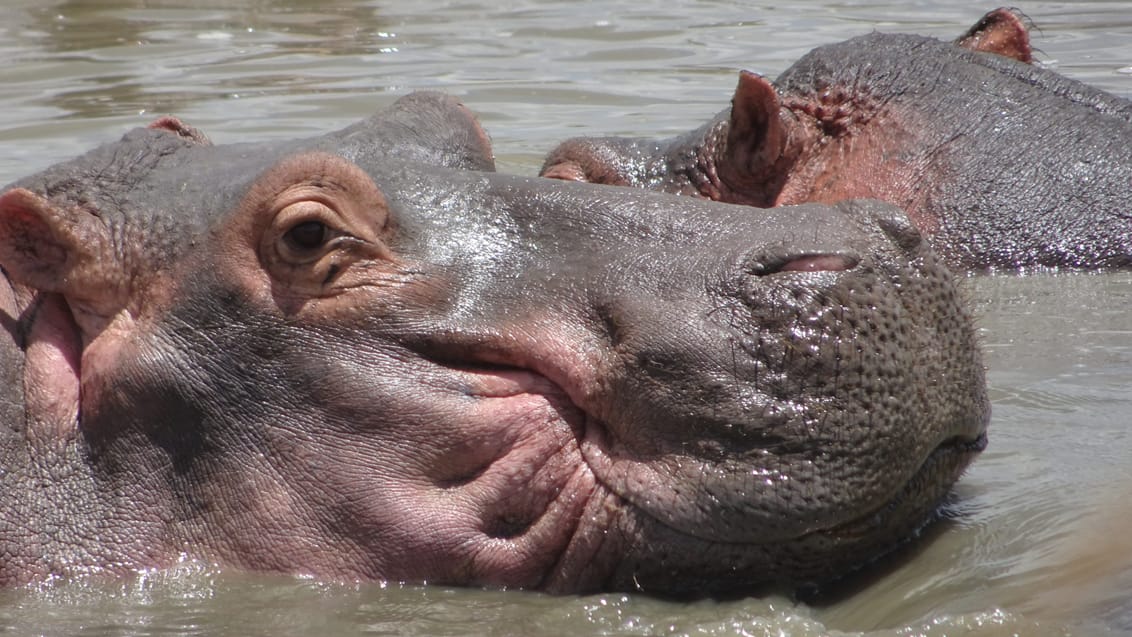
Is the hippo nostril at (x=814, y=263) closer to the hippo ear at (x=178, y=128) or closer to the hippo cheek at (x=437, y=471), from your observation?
the hippo cheek at (x=437, y=471)

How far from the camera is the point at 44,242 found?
426cm

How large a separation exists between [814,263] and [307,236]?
117 centimetres

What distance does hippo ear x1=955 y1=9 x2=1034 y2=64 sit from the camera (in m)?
7.67

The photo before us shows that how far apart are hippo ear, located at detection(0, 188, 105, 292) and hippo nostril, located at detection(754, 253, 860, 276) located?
1.63 metres

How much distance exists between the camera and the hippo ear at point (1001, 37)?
7.67 m

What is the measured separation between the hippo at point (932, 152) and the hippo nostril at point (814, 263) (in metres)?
3.01

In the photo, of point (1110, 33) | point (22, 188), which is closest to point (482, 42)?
point (1110, 33)

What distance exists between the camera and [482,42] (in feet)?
48.4

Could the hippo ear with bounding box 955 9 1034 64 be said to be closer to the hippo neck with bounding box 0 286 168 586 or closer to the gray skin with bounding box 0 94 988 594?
the gray skin with bounding box 0 94 988 594

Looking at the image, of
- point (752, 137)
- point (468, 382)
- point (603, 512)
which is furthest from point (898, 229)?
point (752, 137)

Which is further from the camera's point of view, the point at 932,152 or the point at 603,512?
the point at 932,152

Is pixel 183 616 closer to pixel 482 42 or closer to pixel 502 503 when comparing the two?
pixel 502 503

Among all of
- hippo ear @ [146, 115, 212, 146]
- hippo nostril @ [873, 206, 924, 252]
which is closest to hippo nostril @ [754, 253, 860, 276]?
hippo nostril @ [873, 206, 924, 252]

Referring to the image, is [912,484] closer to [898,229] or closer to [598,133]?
[898,229]
